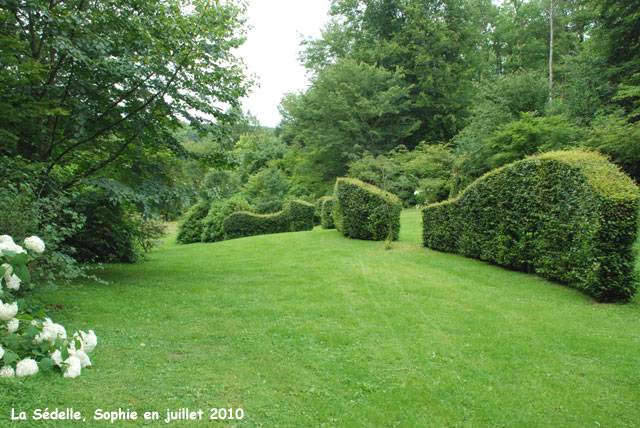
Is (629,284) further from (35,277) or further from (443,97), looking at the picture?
(443,97)

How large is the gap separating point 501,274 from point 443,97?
1198 inches

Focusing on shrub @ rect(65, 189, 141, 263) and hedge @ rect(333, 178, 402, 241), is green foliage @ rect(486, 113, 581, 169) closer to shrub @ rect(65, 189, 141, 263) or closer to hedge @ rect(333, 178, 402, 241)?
hedge @ rect(333, 178, 402, 241)

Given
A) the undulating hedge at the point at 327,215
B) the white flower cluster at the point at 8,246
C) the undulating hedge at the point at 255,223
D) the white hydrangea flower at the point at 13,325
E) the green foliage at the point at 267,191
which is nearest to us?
the white hydrangea flower at the point at 13,325

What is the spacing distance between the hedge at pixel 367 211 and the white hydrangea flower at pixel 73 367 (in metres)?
10.5

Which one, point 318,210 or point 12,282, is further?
point 318,210

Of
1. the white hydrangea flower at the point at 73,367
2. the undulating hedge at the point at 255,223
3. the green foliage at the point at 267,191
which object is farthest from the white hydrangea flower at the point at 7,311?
the green foliage at the point at 267,191

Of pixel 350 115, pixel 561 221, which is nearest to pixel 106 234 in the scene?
pixel 561 221

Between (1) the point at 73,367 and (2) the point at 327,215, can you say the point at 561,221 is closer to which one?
(1) the point at 73,367

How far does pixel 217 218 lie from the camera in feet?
75.7

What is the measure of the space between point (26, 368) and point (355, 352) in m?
3.20

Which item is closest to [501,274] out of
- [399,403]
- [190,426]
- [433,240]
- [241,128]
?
[433,240]

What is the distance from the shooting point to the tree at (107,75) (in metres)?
6.37

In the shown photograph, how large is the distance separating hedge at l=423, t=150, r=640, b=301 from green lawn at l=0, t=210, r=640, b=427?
45 centimetres

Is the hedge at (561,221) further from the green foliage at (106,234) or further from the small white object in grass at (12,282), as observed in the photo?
the green foliage at (106,234)
